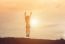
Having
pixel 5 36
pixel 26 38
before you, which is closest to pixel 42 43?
pixel 26 38

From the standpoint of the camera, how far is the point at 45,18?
60.0 inches

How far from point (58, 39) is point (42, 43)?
0.58 ft

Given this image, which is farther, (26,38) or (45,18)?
(45,18)

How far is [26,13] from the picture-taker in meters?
1.52

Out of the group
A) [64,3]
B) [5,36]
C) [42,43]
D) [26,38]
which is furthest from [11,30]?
A: [64,3]

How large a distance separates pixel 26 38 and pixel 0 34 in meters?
0.32

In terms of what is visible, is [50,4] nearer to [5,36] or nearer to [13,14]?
[13,14]

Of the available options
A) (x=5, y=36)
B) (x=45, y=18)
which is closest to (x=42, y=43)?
(x=45, y=18)

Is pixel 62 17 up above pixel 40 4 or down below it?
below

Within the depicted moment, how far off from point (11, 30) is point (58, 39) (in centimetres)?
53

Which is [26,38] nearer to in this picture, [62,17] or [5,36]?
[5,36]

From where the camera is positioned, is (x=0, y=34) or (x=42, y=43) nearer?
(x=42, y=43)

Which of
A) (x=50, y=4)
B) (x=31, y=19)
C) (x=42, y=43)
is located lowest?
(x=42, y=43)

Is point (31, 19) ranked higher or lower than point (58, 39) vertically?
higher
